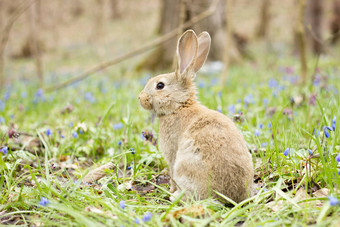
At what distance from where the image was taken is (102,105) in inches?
273

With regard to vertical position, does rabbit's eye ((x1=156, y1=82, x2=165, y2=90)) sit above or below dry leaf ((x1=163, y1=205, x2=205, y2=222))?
above

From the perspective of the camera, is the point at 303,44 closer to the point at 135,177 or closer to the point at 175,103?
the point at 175,103

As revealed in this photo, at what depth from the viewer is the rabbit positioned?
289cm

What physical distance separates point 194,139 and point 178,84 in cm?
86

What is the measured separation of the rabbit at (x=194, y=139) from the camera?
2.89m

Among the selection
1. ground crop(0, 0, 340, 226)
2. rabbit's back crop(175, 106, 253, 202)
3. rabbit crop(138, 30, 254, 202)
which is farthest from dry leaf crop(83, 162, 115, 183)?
rabbit's back crop(175, 106, 253, 202)

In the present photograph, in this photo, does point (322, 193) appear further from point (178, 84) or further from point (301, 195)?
point (178, 84)

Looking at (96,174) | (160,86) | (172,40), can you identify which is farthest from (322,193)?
(172,40)

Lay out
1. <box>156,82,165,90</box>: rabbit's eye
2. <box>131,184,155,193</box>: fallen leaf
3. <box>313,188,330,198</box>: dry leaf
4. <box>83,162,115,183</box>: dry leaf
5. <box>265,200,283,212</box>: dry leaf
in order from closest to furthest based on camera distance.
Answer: <box>265,200,283,212</box>: dry leaf → <box>313,188,330,198</box>: dry leaf → <box>131,184,155,193</box>: fallen leaf → <box>83,162,115,183</box>: dry leaf → <box>156,82,165,90</box>: rabbit's eye

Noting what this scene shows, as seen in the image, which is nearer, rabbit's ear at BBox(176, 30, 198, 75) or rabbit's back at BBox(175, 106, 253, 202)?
rabbit's back at BBox(175, 106, 253, 202)

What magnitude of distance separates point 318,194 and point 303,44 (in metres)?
4.21

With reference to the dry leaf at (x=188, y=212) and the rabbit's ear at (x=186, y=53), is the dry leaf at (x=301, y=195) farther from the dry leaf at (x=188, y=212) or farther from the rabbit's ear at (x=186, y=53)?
the rabbit's ear at (x=186, y=53)

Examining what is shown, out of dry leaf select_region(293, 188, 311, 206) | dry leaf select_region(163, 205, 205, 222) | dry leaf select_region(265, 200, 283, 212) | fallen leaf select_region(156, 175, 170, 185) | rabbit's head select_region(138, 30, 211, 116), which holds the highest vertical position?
rabbit's head select_region(138, 30, 211, 116)

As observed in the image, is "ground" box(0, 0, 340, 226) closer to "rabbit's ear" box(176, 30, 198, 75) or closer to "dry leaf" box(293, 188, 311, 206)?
"dry leaf" box(293, 188, 311, 206)
